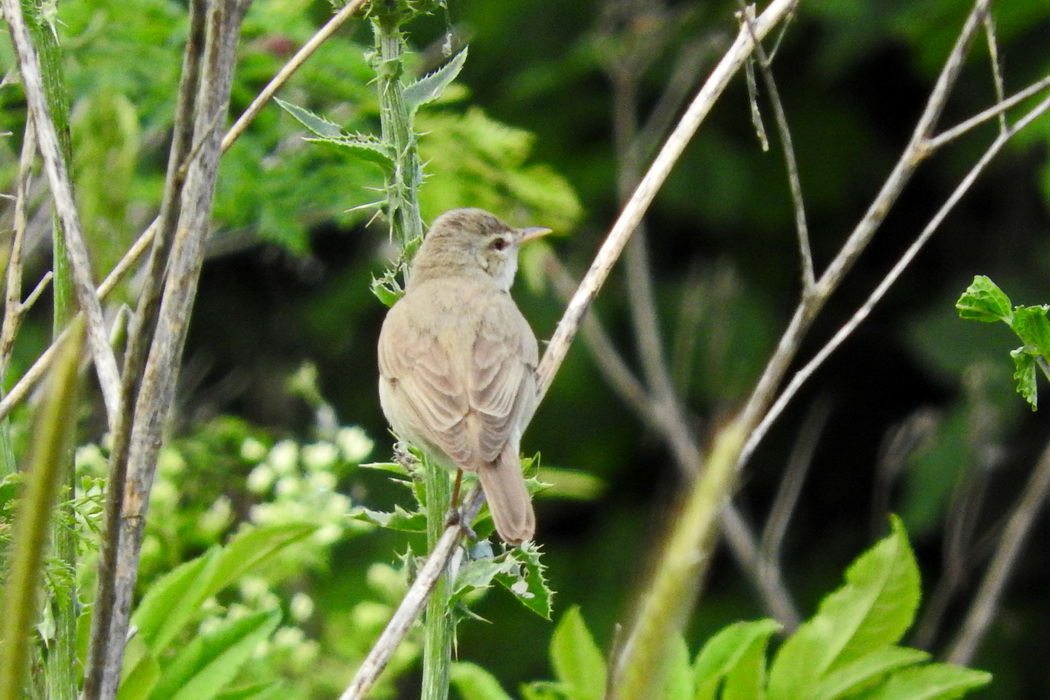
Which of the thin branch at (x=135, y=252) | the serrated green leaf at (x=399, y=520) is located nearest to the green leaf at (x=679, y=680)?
the serrated green leaf at (x=399, y=520)

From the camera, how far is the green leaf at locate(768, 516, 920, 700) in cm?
183

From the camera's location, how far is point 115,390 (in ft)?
5.05

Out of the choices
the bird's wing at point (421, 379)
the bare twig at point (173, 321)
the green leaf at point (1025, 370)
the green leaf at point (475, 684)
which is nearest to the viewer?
the bare twig at point (173, 321)

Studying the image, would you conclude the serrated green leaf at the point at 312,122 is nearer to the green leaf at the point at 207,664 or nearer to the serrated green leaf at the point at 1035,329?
the green leaf at the point at 207,664

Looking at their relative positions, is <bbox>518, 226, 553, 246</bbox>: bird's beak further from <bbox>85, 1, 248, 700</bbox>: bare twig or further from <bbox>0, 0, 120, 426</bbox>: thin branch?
<bbox>85, 1, 248, 700</bbox>: bare twig

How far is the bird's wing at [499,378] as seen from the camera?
3059mm

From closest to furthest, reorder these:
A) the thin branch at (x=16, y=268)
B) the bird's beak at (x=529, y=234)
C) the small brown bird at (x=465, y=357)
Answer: the thin branch at (x=16, y=268) → the small brown bird at (x=465, y=357) → the bird's beak at (x=529, y=234)

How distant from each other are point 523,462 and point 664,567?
194cm

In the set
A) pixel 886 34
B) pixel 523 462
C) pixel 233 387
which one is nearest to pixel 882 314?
pixel 886 34

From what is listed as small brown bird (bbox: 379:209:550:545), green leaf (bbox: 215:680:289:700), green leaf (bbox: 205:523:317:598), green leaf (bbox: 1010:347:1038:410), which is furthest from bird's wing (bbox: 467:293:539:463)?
green leaf (bbox: 1010:347:1038:410)

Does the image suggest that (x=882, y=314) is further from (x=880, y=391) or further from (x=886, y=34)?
(x=886, y=34)

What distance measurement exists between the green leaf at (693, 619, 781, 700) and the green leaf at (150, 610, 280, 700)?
2.31 feet

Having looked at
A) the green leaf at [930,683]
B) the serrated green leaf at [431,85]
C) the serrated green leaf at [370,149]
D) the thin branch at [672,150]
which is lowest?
the green leaf at [930,683]

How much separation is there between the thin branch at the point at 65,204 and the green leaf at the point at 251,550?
50 centimetres
